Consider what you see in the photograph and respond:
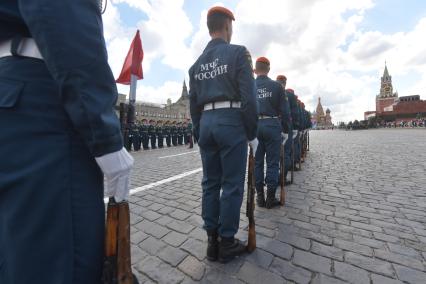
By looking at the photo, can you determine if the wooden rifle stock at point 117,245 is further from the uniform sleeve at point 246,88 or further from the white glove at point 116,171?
the uniform sleeve at point 246,88

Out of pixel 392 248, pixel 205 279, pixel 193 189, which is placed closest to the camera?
pixel 205 279

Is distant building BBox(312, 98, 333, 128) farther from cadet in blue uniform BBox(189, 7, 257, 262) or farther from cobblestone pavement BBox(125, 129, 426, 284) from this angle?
cadet in blue uniform BBox(189, 7, 257, 262)

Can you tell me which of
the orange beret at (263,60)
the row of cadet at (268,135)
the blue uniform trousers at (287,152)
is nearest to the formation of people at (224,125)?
the row of cadet at (268,135)

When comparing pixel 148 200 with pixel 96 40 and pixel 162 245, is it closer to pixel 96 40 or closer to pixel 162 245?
pixel 162 245

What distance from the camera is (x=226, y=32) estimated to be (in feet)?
8.21

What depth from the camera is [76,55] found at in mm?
947

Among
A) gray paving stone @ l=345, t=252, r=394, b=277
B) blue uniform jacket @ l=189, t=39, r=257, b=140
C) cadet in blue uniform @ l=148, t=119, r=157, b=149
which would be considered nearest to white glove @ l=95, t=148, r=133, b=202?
blue uniform jacket @ l=189, t=39, r=257, b=140

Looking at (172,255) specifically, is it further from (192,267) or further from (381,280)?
(381,280)

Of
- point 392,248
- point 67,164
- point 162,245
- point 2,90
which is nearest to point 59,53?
point 2,90

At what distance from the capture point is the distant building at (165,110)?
234 feet

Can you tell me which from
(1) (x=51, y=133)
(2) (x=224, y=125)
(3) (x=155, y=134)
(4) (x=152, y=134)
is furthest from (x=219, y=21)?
(3) (x=155, y=134)

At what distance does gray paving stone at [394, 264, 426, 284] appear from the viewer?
1906mm

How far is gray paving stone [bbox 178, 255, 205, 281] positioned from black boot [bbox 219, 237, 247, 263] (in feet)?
0.68

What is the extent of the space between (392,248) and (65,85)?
122 inches
